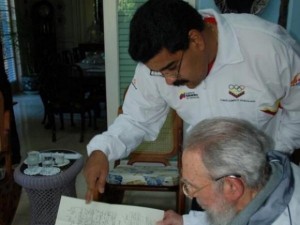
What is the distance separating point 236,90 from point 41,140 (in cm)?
311

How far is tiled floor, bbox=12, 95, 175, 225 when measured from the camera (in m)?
2.55

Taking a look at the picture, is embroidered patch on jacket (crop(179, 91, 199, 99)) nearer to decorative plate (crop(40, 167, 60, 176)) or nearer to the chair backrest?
the chair backrest

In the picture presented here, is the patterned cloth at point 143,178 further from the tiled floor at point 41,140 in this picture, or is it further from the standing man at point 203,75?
the standing man at point 203,75

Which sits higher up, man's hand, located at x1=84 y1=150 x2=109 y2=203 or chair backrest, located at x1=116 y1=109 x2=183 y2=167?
man's hand, located at x1=84 y1=150 x2=109 y2=203

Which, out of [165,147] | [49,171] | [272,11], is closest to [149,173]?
[165,147]

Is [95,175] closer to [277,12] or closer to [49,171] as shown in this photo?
[49,171]

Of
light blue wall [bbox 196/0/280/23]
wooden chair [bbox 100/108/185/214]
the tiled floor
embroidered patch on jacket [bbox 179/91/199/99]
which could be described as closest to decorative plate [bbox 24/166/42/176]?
wooden chair [bbox 100/108/185/214]

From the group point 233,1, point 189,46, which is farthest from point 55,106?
point 189,46

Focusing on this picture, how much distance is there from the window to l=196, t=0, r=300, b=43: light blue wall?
177 inches

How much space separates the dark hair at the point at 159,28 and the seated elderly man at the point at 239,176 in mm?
239

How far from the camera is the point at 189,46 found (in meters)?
0.95

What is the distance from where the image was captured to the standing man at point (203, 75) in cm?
91

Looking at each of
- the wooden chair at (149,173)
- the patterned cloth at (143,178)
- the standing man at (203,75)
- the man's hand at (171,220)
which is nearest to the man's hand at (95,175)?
the standing man at (203,75)

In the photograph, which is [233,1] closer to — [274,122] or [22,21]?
[274,122]
